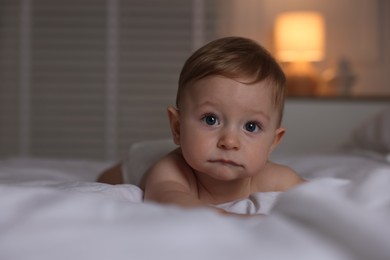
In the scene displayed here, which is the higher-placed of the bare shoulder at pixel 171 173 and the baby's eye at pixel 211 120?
the baby's eye at pixel 211 120

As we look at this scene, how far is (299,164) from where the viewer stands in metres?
1.47

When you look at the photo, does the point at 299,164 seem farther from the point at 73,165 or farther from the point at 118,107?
the point at 118,107

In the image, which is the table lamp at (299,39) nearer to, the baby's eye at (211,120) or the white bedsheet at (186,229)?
the baby's eye at (211,120)

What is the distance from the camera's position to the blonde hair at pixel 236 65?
0.87 m

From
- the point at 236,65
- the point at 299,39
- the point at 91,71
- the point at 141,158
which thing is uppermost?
the point at 236,65

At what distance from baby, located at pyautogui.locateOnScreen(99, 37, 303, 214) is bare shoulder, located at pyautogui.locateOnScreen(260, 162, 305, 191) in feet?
0.32

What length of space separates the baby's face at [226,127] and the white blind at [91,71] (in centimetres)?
271

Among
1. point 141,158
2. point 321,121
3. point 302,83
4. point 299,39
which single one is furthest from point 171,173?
point 299,39

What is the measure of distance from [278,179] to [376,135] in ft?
3.00

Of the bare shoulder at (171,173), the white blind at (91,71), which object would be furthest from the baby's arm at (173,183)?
the white blind at (91,71)

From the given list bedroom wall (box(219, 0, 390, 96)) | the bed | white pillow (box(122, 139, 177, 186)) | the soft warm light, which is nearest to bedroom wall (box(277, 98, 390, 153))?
the soft warm light

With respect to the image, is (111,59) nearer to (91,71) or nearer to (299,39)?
(91,71)

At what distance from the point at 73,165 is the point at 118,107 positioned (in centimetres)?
204

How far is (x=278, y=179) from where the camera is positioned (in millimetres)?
1029
